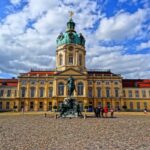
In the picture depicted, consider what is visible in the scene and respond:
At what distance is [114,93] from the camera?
77.5 m

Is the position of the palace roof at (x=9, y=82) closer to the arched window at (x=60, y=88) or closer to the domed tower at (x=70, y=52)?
the domed tower at (x=70, y=52)

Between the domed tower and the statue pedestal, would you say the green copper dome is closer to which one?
the domed tower

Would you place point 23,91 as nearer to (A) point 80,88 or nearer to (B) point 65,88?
(B) point 65,88

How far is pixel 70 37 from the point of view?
8056 centimetres

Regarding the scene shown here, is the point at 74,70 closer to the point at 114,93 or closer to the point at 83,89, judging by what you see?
the point at 83,89

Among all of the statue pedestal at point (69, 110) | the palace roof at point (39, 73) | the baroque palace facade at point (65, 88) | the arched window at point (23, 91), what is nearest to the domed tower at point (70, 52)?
the baroque palace facade at point (65, 88)

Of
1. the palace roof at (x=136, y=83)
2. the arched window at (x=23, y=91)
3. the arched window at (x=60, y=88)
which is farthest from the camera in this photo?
the palace roof at (x=136, y=83)

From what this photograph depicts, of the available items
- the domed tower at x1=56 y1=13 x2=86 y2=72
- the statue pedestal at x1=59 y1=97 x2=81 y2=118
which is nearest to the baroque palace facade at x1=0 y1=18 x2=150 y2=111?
the domed tower at x1=56 y1=13 x2=86 y2=72

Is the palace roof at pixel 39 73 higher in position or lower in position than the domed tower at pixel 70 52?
lower

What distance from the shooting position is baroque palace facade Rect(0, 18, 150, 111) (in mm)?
75188

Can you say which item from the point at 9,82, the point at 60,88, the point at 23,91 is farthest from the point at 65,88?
the point at 9,82

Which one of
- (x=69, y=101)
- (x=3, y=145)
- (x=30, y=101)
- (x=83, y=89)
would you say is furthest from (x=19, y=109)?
(x=3, y=145)

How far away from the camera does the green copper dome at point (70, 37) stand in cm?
8044

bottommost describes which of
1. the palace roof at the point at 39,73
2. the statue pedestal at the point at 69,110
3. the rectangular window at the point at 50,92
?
the statue pedestal at the point at 69,110
